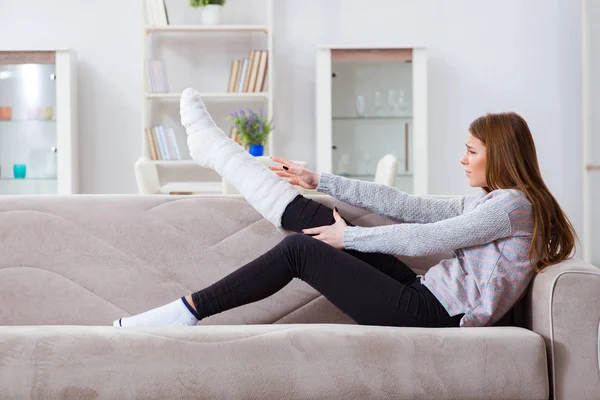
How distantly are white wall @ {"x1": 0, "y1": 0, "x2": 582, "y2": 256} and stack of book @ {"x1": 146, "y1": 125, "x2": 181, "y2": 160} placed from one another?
0.33m

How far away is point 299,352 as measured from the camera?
1579 millimetres

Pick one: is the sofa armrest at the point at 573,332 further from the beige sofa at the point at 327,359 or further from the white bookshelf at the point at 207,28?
the white bookshelf at the point at 207,28

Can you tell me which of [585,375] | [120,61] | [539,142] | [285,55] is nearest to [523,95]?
[539,142]

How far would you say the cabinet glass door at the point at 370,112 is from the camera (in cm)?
486

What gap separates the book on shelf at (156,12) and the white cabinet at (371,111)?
3.42 feet

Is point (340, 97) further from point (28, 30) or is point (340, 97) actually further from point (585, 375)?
point (585, 375)

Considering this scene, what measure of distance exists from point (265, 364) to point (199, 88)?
3816 mm

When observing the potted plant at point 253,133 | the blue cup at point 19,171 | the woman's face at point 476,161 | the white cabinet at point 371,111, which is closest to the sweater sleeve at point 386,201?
Answer: the woman's face at point 476,161

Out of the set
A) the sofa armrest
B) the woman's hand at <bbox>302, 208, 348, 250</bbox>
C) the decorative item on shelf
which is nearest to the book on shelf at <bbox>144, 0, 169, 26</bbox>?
Answer: the decorative item on shelf

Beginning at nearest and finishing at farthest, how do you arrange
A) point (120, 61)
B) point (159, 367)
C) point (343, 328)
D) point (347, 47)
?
1. point (159, 367)
2. point (343, 328)
3. point (347, 47)
4. point (120, 61)

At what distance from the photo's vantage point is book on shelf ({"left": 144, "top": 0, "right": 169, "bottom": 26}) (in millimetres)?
4855

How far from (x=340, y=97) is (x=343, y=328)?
11.1 feet

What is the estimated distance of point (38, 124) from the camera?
488 cm

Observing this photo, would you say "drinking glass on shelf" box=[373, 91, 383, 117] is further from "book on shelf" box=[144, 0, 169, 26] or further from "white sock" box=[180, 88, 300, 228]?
"white sock" box=[180, 88, 300, 228]
